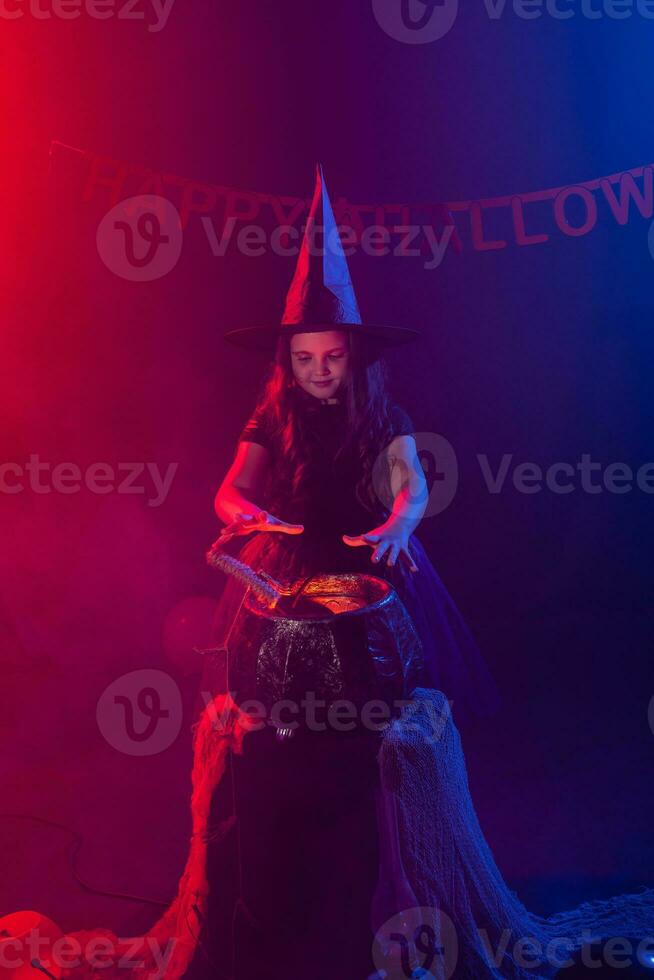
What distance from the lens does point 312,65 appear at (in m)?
2.66

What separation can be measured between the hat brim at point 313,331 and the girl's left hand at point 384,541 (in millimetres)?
545

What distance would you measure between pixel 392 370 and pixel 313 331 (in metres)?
0.90

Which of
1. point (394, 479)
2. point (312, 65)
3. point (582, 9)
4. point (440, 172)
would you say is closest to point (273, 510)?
point (394, 479)

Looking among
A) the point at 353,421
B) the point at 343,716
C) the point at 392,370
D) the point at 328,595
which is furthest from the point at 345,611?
the point at 392,370

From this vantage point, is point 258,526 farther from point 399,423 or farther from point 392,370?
point 392,370

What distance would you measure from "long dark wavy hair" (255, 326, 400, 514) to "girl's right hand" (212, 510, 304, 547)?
0.16 m

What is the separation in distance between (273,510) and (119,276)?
1257mm

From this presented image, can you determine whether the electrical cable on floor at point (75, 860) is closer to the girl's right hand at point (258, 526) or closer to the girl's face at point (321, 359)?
the girl's right hand at point (258, 526)

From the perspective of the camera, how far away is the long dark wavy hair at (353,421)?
2.13m

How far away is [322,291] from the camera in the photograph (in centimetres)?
202

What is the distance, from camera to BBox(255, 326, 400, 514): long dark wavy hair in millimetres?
2135

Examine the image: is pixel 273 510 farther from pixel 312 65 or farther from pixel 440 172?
pixel 312 65

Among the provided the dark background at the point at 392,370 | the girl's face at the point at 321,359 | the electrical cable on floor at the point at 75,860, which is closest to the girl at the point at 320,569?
the girl's face at the point at 321,359

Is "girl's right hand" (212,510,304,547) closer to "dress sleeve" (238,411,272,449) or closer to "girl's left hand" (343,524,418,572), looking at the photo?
"girl's left hand" (343,524,418,572)
